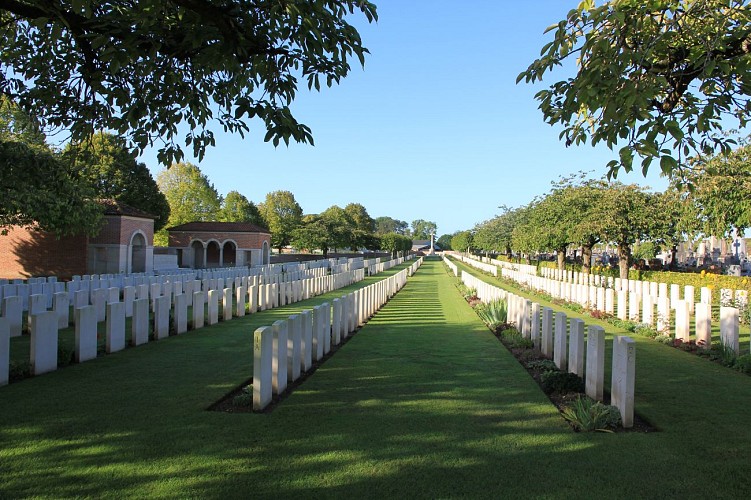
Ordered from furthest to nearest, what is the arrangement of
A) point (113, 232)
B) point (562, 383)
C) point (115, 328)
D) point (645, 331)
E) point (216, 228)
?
1. point (216, 228)
2. point (113, 232)
3. point (645, 331)
4. point (115, 328)
5. point (562, 383)

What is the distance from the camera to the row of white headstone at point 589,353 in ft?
15.7

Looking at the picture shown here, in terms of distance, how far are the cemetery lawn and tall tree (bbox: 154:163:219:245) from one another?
53.9 metres

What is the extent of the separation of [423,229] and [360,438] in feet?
632

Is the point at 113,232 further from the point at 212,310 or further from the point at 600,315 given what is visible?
the point at 600,315

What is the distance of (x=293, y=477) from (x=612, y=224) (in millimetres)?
22305

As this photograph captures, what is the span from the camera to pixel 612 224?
22688mm

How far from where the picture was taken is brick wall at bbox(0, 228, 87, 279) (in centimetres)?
3039

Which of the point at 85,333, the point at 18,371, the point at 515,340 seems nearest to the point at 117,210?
the point at 85,333

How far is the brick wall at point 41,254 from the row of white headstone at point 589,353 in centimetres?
2878

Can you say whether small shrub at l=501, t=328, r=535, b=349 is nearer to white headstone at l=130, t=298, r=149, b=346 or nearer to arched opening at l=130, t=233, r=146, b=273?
white headstone at l=130, t=298, r=149, b=346

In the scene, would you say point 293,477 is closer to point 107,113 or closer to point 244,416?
point 244,416

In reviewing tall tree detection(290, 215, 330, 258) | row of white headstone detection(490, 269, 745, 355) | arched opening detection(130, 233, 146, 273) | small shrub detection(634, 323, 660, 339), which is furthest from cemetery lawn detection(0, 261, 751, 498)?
tall tree detection(290, 215, 330, 258)

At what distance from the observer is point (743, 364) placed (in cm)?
710

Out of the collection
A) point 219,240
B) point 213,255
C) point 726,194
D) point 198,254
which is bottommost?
point 213,255
